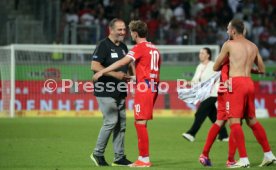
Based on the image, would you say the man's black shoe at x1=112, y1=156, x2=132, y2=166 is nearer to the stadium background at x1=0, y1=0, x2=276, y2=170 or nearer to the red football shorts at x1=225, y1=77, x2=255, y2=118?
A: the red football shorts at x1=225, y1=77, x2=255, y2=118

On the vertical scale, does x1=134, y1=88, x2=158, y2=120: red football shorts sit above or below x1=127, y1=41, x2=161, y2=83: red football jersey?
below

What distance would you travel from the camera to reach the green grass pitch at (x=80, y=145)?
43.3 ft

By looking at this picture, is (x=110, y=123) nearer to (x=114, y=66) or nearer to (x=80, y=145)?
(x=114, y=66)

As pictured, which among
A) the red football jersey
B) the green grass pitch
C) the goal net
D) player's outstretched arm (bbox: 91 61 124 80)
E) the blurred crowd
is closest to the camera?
the red football jersey

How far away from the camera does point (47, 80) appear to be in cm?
2703

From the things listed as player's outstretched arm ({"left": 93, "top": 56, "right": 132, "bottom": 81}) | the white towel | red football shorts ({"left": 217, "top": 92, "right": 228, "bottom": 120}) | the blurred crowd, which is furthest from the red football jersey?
the blurred crowd

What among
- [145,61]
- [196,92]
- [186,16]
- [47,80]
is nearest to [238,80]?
[145,61]

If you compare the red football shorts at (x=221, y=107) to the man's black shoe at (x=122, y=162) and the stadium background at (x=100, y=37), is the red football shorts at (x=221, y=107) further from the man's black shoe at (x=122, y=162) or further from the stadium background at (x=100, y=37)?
the stadium background at (x=100, y=37)

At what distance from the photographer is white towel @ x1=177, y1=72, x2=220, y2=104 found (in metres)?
14.8

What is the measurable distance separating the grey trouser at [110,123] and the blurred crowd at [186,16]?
657 inches

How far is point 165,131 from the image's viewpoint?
21.1 m

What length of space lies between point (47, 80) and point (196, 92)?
41.2 feet

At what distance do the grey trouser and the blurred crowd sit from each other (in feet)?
54.7

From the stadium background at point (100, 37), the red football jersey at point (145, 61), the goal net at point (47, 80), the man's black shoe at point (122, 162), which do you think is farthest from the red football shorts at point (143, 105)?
the goal net at point (47, 80)
